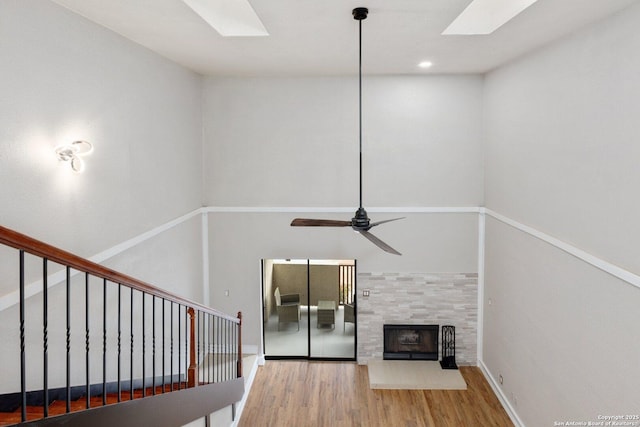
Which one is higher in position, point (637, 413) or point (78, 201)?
point (78, 201)

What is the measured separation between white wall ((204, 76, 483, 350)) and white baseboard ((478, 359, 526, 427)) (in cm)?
155

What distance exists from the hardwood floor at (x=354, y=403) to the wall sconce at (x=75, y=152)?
414 cm

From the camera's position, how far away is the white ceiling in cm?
405

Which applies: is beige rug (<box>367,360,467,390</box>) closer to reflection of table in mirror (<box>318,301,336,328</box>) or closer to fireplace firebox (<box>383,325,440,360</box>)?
fireplace firebox (<box>383,325,440,360</box>)

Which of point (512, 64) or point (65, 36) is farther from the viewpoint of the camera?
point (512, 64)

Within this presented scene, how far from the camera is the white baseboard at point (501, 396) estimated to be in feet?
21.5

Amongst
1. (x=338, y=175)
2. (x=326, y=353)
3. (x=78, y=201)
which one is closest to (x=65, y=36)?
(x=78, y=201)

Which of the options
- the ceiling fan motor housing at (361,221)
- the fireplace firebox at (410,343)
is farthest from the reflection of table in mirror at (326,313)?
the ceiling fan motor housing at (361,221)

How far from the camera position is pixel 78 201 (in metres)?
4.28

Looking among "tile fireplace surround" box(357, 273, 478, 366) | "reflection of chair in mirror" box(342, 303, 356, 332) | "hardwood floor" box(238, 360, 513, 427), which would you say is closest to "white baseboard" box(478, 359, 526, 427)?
"hardwood floor" box(238, 360, 513, 427)

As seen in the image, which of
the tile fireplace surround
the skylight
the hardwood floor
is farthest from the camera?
the tile fireplace surround

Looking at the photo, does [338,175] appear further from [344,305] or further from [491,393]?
[491,393]

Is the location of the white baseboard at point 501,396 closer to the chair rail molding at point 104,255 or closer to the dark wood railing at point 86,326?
the dark wood railing at point 86,326

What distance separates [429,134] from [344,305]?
10.3 feet
